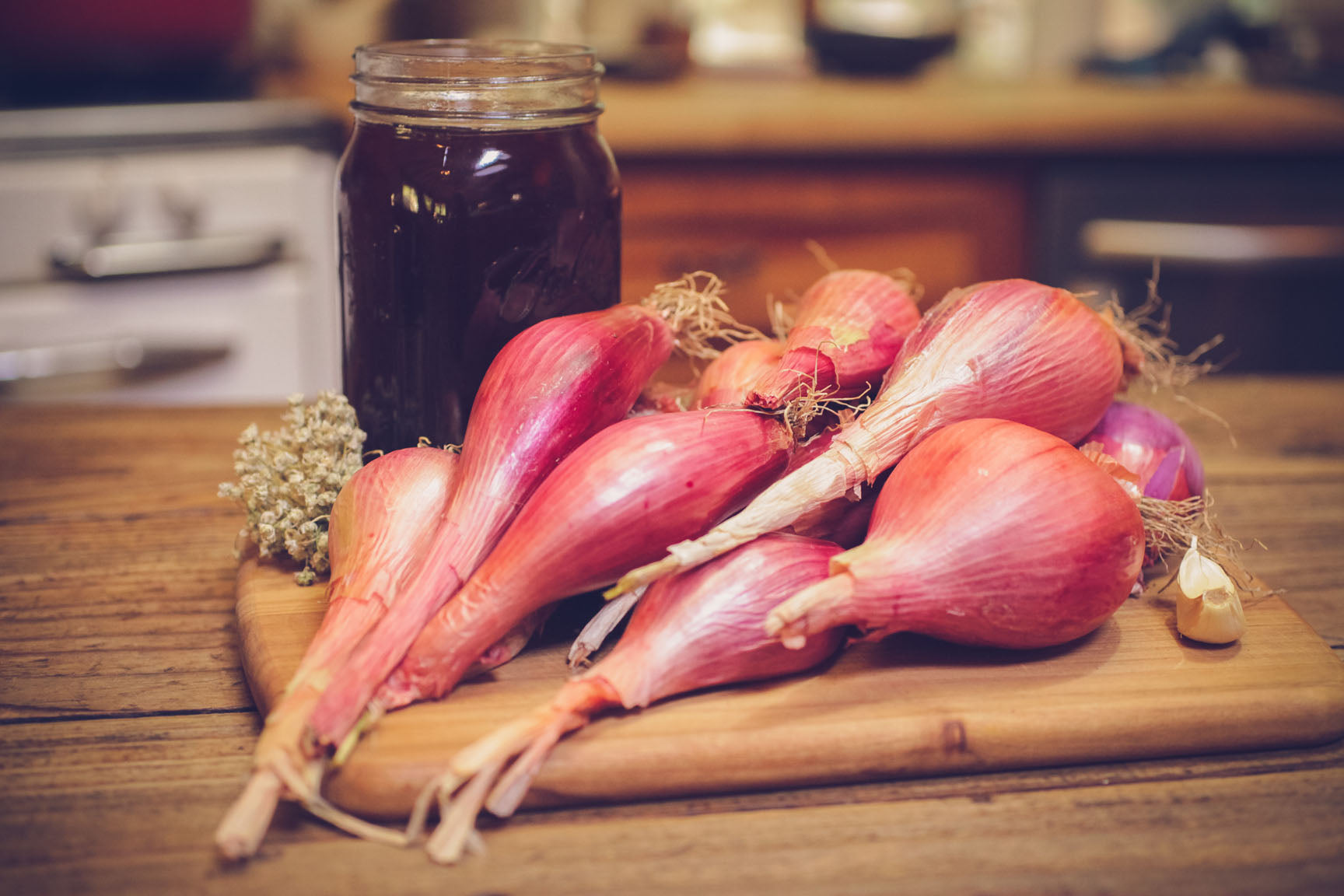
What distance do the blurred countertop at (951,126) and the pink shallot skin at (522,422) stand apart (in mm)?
1035

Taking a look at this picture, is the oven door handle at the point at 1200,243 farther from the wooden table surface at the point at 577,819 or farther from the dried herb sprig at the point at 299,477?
the dried herb sprig at the point at 299,477

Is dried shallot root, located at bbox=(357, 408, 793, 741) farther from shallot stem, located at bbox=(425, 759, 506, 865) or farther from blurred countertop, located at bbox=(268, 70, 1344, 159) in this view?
blurred countertop, located at bbox=(268, 70, 1344, 159)

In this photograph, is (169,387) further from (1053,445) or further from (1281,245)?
(1281,245)

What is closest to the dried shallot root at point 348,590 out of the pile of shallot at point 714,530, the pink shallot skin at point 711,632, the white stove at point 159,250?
the pile of shallot at point 714,530

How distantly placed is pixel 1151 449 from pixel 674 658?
330 millimetres

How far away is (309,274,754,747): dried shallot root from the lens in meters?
0.52

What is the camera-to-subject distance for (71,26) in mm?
1498

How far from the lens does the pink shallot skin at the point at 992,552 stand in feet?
1.65

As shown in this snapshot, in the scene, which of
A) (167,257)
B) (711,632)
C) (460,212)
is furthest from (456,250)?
(167,257)

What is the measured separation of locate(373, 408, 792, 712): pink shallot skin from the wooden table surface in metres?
0.08

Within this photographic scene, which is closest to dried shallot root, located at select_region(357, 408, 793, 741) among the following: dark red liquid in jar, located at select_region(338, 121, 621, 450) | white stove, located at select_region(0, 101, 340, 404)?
dark red liquid in jar, located at select_region(338, 121, 621, 450)

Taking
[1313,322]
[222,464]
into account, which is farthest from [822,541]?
[1313,322]

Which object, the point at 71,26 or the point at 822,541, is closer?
the point at 822,541

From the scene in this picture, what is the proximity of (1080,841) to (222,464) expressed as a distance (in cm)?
69
